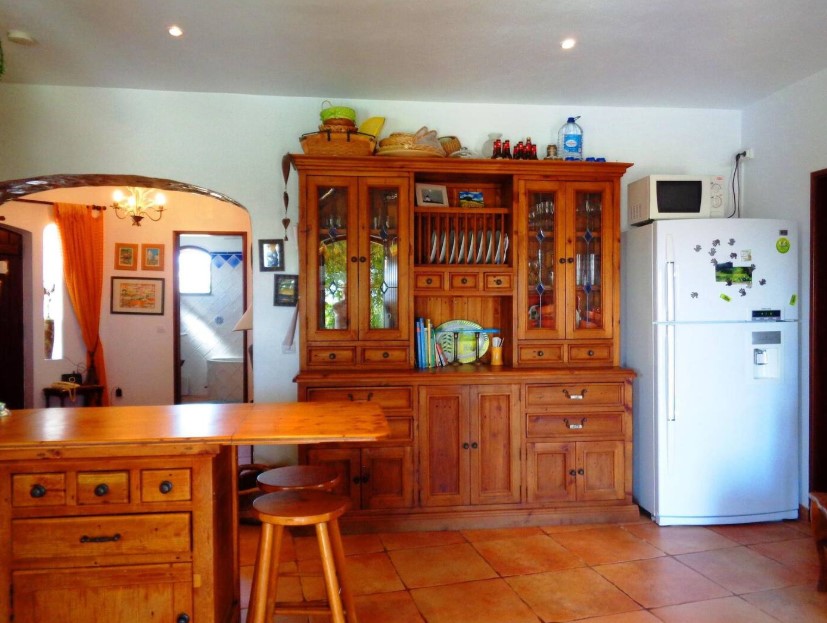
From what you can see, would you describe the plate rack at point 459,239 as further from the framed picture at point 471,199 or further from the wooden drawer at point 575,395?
the wooden drawer at point 575,395

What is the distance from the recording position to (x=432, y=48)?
2812 mm

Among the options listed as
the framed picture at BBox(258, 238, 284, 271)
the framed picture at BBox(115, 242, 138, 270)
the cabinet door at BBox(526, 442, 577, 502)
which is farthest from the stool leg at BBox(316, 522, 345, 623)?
the framed picture at BBox(115, 242, 138, 270)

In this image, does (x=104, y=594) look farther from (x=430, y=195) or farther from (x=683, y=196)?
(x=683, y=196)

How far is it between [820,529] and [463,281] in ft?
6.88

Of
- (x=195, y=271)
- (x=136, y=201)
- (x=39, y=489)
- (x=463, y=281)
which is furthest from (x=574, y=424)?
(x=195, y=271)

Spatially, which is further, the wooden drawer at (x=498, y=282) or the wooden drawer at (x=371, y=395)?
the wooden drawer at (x=498, y=282)

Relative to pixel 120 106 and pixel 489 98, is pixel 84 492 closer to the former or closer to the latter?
pixel 120 106

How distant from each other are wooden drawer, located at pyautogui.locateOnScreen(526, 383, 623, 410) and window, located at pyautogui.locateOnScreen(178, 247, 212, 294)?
200 inches

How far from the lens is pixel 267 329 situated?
3.48 metres

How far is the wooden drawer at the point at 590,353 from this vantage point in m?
3.34

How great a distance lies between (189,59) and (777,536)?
4.25 metres

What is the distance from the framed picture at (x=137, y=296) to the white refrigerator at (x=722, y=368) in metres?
5.03

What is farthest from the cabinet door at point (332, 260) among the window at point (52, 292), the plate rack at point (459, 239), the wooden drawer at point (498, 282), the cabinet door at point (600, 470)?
Answer: the window at point (52, 292)

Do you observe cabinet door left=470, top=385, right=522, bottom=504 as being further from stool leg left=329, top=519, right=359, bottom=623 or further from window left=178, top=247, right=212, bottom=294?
window left=178, top=247, right=212, bottom=294
